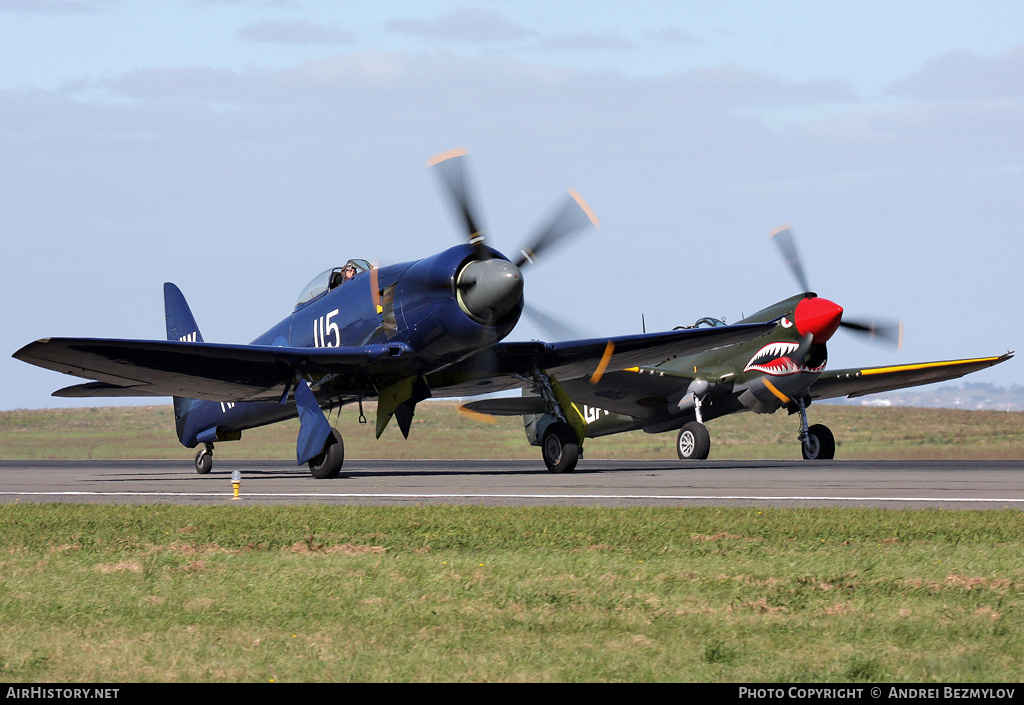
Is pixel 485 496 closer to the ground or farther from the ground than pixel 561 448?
closer to the ground

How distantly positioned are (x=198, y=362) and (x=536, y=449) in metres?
32.8

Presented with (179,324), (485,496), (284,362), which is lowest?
(485,496)

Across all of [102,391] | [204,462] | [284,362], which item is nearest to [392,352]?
[284,362]

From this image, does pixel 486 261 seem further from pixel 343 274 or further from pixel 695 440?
pixel 695 440

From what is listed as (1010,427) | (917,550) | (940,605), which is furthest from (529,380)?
(1010,427)

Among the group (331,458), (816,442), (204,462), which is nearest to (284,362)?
(331,458)

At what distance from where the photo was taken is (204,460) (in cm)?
2805

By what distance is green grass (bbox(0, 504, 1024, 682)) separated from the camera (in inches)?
212

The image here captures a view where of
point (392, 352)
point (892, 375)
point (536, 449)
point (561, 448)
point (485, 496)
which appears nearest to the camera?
point (485, 496)

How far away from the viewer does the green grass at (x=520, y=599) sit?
538cm

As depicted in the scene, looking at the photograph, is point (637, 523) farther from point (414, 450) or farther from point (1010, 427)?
point (1010, 427)

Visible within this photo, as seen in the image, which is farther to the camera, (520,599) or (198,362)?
A: (198,362)

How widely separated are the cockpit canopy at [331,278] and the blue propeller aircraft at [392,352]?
27mm

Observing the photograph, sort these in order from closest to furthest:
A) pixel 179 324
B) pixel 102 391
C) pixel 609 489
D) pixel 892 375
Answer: pixel 609 489
pixel 102 391
pixel 179 324
pixel 892 375
